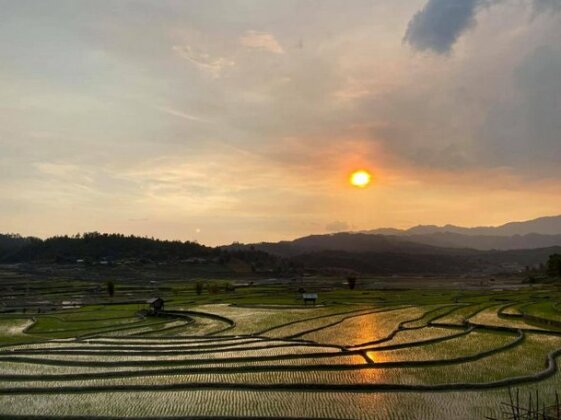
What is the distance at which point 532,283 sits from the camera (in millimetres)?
81000

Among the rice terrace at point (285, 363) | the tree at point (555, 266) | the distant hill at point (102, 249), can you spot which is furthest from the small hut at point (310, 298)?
the distant hill at point (102, 249)

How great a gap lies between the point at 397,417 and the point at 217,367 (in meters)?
9.57

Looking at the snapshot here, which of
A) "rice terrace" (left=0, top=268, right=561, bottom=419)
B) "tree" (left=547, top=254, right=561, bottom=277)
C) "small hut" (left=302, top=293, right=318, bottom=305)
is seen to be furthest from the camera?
"tree" (left=547, top=254, right=561, bottom=277)

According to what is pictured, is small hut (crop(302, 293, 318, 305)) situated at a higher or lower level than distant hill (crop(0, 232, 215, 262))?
lower

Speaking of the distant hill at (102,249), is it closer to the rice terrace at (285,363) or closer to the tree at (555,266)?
the tree at (555,266)

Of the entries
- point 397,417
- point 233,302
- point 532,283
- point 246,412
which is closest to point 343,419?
point 397,417

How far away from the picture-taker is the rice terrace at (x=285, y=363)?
1748 cm

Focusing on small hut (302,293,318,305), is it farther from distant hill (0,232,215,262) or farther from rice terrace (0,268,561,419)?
distant hill (0,232,215,262)

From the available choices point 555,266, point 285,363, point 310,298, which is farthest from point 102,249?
point 285,363

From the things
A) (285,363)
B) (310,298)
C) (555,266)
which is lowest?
(285,363)

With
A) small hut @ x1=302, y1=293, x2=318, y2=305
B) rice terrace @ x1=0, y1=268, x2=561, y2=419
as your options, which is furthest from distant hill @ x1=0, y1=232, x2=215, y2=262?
rice terrace @ x1=0, y1=268, x2=561, y2=419

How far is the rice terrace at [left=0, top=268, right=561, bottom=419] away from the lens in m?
17.5

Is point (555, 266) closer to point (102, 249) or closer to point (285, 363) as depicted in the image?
point (285, 363)

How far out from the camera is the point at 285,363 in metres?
23.2
